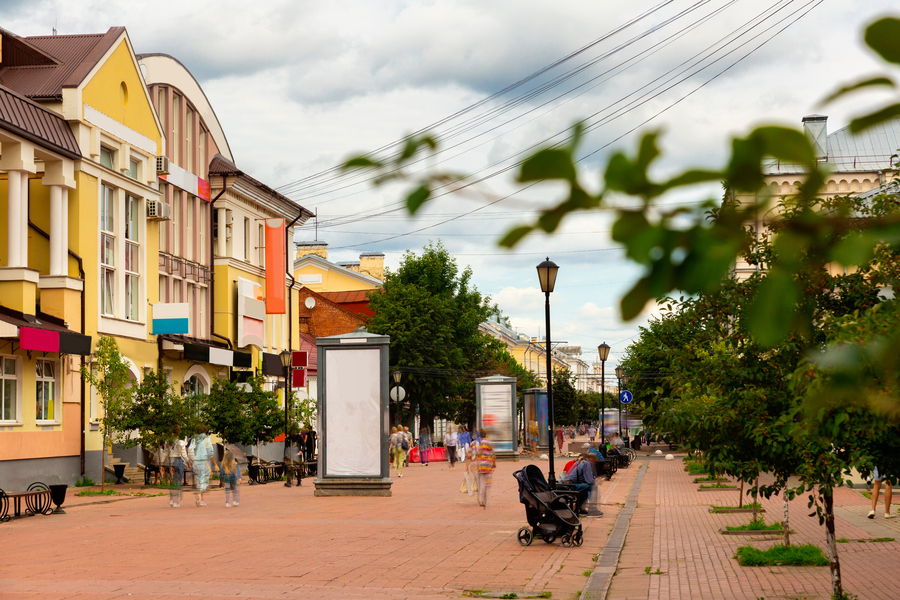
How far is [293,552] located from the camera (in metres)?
13.7

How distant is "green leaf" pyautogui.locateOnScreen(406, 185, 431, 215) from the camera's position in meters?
1.54

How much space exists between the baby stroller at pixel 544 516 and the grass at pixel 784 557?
110 inches

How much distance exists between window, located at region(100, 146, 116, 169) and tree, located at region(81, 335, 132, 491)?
6041 mm

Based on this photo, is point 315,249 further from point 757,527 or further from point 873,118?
point 873,118

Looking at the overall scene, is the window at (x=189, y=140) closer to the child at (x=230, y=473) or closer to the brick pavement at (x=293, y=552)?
the brick pavement at (x=293, y=552)

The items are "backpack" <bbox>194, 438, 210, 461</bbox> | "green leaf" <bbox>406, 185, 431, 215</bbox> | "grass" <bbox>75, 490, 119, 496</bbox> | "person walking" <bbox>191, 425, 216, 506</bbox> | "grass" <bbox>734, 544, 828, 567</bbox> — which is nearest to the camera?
"green leaf" <bbox>406, 185, 431, 215</bbox>

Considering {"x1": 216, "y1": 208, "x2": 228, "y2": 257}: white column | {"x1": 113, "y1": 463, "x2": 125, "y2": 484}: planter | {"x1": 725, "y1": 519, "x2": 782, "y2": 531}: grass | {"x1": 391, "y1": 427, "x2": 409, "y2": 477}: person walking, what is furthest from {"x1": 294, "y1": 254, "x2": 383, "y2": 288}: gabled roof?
{"x1": 725, "y1": 519, "x2": 782, "y2": 531}: grass

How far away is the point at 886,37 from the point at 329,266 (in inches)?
3177

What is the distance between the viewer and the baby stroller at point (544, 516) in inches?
576

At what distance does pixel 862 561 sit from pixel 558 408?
187 ft

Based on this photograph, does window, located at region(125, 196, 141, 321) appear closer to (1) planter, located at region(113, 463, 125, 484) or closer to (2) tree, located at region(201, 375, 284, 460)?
(2) tree, located at region(201, 375, 284, 460)

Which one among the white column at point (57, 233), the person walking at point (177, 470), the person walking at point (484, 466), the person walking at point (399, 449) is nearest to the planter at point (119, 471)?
the white column at point (57, 233)

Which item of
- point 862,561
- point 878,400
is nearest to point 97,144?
point 862,561

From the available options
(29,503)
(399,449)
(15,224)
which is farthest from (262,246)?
Result: (29,503)
